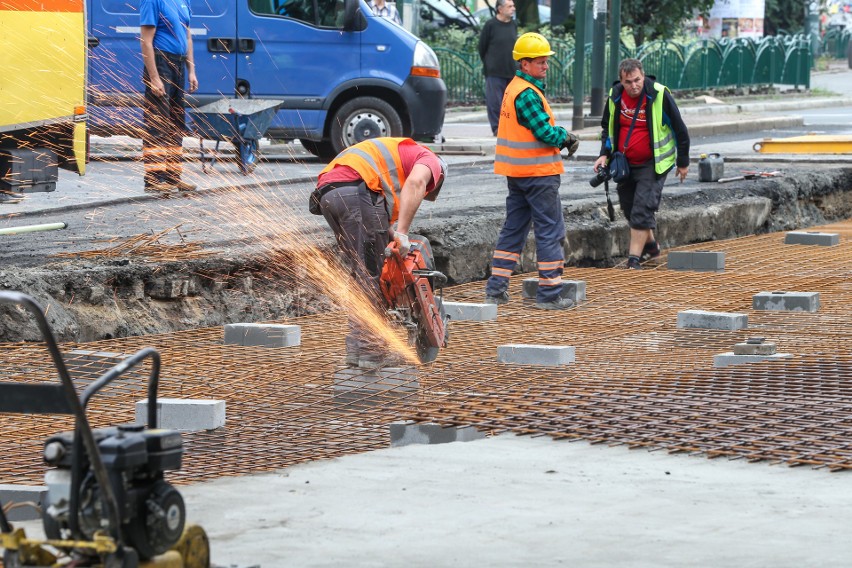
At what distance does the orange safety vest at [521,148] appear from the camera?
31.4 ft

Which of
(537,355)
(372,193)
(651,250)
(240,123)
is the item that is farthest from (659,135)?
(240,123)

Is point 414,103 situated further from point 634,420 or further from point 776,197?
point 634,420

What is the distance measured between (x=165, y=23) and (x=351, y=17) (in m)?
4.37

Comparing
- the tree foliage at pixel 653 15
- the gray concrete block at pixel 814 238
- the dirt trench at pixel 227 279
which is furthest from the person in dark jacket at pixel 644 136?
the tree foliage at pixel 653 15

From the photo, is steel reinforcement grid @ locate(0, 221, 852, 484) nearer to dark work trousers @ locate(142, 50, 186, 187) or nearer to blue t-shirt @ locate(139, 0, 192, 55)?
dark work trousers @ locate(142, 50, 186, 187)

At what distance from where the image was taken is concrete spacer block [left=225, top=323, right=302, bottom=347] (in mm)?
8492

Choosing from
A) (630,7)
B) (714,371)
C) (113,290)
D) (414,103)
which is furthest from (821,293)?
(630,7)

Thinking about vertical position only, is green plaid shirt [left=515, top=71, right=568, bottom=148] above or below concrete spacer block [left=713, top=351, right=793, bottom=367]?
above

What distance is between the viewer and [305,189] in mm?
13727

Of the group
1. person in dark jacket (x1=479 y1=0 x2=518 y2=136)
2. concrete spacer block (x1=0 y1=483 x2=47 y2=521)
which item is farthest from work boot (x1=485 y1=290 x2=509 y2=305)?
person in dark jacket (x1=479 y1=0 x2=518 y2=136)

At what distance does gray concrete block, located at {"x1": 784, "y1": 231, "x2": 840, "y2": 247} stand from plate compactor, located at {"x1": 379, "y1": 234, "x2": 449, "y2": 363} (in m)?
6.66

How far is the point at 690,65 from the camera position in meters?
30.8

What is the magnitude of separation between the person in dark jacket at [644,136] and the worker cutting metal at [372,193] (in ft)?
13.6

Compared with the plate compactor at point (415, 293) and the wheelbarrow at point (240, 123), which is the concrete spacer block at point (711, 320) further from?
the wheelbarrow at point (240, 123)
